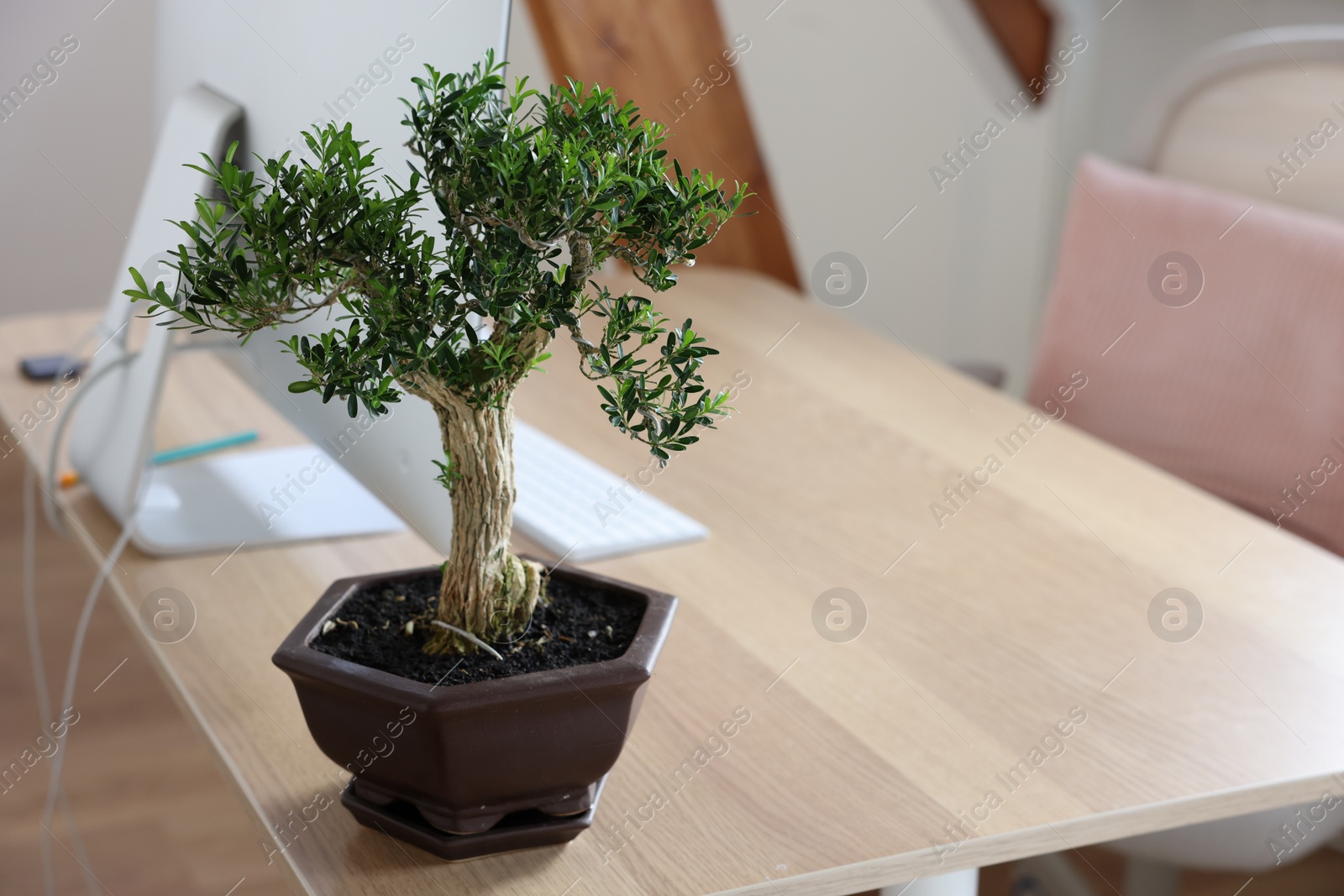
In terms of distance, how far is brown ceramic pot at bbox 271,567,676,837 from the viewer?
62cm

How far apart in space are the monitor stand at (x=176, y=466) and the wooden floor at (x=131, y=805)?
2.09 ft

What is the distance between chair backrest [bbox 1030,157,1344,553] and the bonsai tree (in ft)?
3.65

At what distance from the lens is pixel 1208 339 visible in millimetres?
1568

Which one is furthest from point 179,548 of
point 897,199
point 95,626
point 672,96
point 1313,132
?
point 897,199

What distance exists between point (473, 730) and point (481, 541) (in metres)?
0.10

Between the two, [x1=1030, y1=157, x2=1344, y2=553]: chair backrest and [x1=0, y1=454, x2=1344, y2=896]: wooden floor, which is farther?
[x1=0, y1=454, x2=1344, y2=896]: wooden floor

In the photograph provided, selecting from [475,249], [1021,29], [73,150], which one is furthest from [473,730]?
[73,150]

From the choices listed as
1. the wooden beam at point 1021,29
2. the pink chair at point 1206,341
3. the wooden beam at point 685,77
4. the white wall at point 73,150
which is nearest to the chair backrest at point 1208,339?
the pink chair at point 1206,341

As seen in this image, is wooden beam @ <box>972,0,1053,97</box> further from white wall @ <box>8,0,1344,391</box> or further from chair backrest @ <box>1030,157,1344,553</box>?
chair backrest @ <box>1030,157,1344,553</box>

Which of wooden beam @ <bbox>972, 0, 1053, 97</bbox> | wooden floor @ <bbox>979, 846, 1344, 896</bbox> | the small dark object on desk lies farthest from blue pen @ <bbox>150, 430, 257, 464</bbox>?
wooden beam @ <bbox>972, 0, 1053, 97</bbox>

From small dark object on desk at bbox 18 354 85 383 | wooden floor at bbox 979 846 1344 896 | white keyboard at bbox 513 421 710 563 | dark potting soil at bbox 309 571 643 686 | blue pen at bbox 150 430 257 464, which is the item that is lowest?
wooden floor at bbox 979 846 1344 896

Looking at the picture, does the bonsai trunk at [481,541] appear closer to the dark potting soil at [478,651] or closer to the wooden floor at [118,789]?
the dark potting soil at [478,651]

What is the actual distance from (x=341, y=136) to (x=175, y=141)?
1.79 feet

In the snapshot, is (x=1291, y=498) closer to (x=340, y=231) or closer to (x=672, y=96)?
(x=672, y=96)
